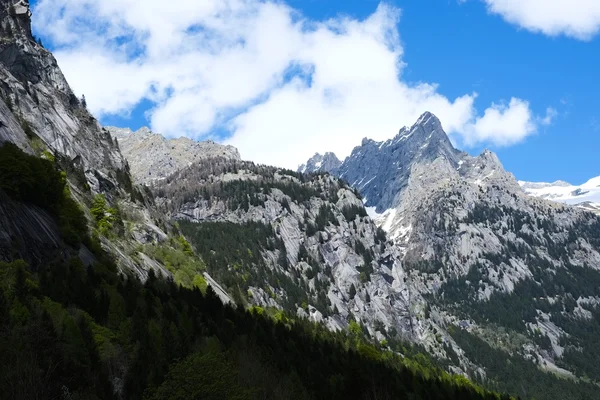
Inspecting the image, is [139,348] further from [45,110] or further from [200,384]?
→ [45,110]

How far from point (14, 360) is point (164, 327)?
26409 mm

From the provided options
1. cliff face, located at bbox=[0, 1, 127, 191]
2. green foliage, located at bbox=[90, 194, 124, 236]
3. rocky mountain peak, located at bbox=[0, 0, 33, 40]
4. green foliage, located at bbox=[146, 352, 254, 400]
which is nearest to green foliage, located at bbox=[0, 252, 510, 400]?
green foliage, located at bbox=[146, 352, 254, 400]

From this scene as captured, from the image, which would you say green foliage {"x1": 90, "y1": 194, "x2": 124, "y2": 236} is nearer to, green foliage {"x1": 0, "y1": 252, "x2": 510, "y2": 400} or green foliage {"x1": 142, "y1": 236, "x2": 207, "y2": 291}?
green foliage {"x1": 142, "y1": 236, "x2": 207, "y2": 291}

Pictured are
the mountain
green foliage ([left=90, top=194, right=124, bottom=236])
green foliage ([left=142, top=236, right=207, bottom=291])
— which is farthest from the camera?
green foliage ([left=142, top=236, right=207, bottom=291])

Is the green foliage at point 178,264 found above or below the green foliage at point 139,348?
above

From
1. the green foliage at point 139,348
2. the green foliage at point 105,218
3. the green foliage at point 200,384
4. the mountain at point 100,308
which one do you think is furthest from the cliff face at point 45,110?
the green foliage at point 200,384

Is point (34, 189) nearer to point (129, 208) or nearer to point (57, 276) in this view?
point (57, 276)

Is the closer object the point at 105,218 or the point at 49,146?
the point at 105,218

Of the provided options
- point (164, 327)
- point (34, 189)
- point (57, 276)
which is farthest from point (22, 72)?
point (164, 327)

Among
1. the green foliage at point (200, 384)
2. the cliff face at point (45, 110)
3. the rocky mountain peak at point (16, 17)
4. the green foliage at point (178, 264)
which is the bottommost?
the green foliage at point (200, 384)

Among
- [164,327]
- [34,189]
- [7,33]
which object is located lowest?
[164,327]

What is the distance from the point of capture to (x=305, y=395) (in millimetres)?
55031

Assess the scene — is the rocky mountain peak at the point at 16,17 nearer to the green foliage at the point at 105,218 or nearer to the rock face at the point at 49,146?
the rock face at the point at 49,146

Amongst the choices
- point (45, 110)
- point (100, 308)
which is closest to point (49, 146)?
point (45, 110)
